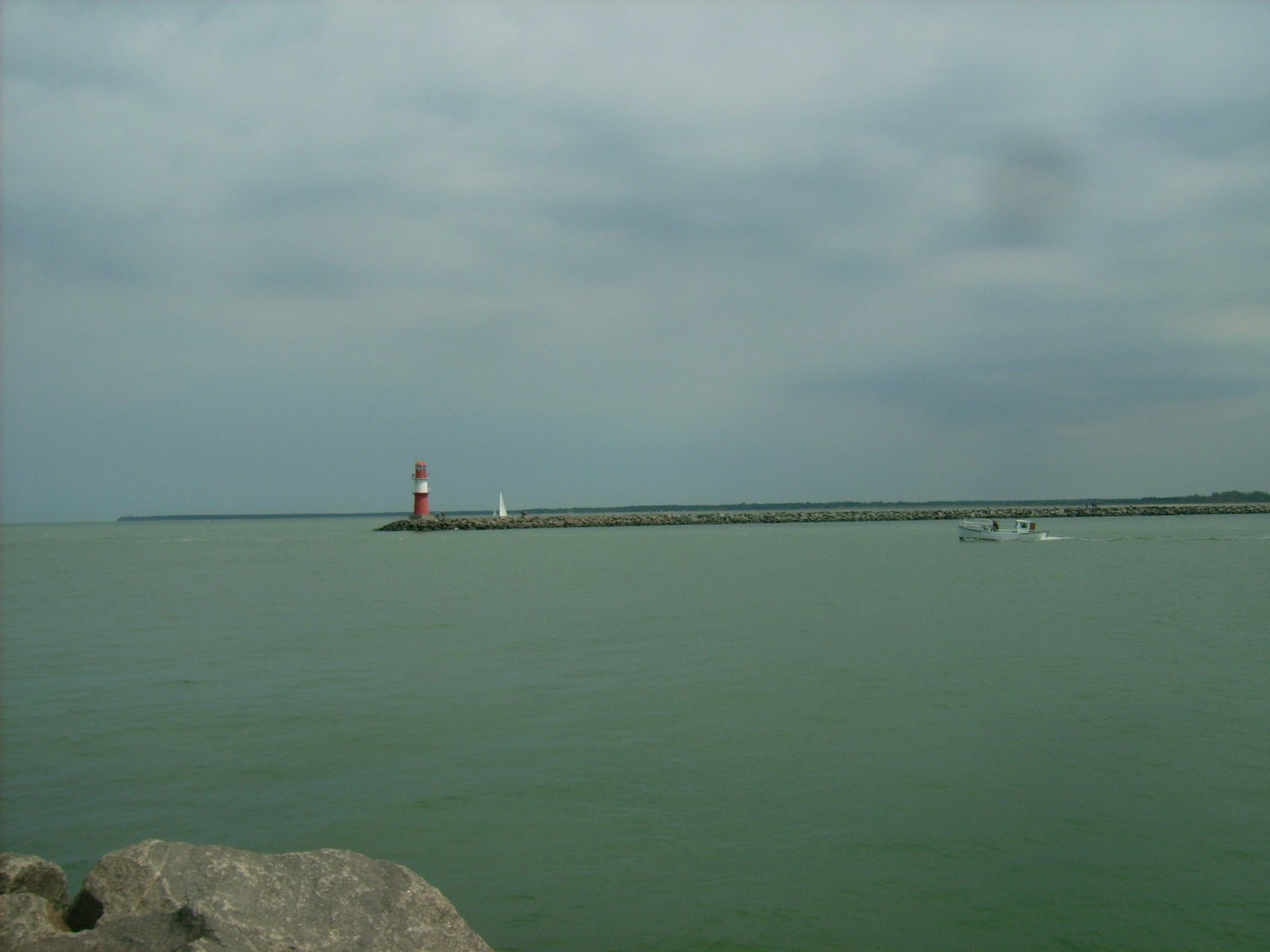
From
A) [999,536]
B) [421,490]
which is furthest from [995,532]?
[421,490]

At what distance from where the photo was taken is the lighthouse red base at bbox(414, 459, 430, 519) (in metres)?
76.1

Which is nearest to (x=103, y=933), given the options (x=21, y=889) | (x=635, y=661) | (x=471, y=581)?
(x=21, y=889)

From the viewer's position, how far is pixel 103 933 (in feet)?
13.6

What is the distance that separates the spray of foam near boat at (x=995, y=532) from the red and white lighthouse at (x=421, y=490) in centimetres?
4002

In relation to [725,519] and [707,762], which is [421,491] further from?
[707,762]

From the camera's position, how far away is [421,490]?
3061 inches

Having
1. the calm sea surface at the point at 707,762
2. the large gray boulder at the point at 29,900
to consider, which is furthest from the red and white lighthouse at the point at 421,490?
the large gray boulder at the point at 29,900

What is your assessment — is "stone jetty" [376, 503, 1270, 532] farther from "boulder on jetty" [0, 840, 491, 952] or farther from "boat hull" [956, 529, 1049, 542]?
"boulder on jetty" [0, 840, 491, 952]

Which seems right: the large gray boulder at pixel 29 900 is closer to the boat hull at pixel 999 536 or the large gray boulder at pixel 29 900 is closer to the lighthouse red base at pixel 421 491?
the boat hull at pixel 999 536

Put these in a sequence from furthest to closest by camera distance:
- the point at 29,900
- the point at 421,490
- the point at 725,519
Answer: the point at 725,519 < the point at 421,490 < the point at 29,900

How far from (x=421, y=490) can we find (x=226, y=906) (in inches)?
2954

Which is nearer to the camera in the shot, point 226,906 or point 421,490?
point 226,906

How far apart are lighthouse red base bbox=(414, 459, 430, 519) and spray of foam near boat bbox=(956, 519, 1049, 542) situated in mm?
40017

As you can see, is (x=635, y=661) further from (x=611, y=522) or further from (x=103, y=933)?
(x=611, y=522)
